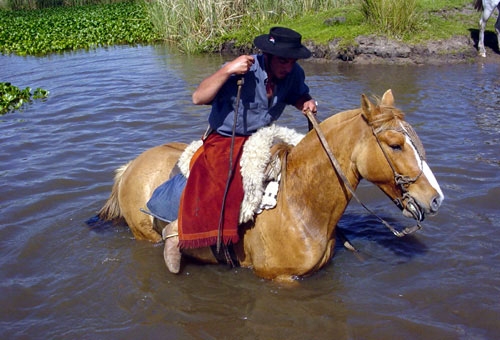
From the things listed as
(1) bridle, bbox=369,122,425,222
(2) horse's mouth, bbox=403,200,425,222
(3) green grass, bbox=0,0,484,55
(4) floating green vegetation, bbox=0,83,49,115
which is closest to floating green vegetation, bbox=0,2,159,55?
(3) green grass, bbox=0,0,484,55

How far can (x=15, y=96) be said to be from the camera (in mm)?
10992

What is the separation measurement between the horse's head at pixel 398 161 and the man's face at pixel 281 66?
2.53 feet

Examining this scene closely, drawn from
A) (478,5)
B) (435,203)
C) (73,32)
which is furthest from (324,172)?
(73,32)

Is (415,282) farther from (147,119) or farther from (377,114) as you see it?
(147,119)

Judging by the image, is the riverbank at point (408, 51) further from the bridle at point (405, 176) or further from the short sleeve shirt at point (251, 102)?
the bridle at point (405, 176)

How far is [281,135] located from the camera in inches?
167

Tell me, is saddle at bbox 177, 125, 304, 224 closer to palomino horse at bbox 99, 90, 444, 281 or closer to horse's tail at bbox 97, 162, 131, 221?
palomino horse at bbox 99, 90, 444, 281

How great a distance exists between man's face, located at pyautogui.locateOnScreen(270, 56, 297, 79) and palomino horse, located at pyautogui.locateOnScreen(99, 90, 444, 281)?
525 millimetres

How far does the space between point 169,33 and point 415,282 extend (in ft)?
51.3

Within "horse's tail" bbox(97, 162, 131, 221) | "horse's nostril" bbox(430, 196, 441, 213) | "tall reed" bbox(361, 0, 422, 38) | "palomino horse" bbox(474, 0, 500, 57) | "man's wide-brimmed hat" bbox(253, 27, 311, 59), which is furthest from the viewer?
"tall reed" bbox(361, 0, 422, 38)

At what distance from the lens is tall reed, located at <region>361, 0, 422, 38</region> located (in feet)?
42.9

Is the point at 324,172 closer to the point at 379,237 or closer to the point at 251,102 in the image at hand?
the point at 251,102

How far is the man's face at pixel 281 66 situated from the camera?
13.0 ft

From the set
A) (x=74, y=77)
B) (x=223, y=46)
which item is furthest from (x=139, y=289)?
(x=223, y=46)
